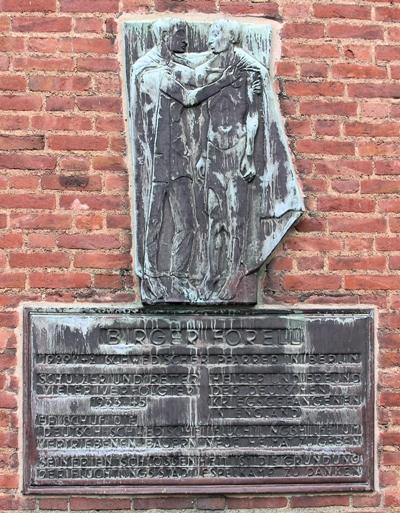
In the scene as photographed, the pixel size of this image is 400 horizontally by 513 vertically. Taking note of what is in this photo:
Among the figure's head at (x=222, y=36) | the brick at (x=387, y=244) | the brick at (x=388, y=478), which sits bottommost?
the brick at (x=388, y=478)

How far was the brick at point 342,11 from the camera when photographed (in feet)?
12.3

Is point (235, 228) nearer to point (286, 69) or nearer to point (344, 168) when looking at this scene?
point (344, 168)

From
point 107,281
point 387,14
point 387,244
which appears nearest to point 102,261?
point 107,281

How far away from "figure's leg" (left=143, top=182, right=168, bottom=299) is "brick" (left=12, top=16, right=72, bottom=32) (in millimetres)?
785

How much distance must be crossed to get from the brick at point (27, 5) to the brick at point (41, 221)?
0.87 meters

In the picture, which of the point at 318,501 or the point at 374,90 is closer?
the point at 318,501

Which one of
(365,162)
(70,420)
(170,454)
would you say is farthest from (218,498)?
(365,162)

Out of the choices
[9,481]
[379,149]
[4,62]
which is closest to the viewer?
[9,481]

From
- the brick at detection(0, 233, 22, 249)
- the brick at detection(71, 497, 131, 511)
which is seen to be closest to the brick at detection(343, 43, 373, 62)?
the brick at detection(0, 233, 22, 249)

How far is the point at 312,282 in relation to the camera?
3689 mm

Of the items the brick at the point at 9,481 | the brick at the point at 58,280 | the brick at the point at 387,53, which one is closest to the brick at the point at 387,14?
the brick at the point at 387,53

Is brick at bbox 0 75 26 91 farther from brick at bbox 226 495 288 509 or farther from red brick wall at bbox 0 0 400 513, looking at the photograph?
brick at bbox 226 495 288 509

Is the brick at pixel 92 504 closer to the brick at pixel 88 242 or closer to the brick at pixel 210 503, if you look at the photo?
the brick at pixel 210 503

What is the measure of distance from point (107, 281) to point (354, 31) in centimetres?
153
